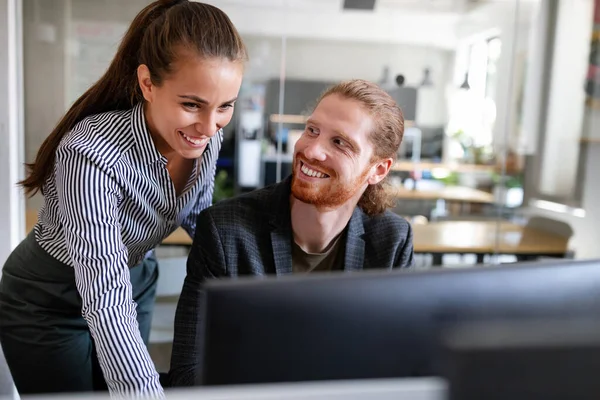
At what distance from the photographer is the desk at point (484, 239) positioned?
3.52 m

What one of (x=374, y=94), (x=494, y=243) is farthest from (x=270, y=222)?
(x=494, y=243)

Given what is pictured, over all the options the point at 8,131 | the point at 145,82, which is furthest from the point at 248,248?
the point at 8,131

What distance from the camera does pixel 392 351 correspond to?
25.5 inches

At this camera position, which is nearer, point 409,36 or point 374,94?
point 374,94

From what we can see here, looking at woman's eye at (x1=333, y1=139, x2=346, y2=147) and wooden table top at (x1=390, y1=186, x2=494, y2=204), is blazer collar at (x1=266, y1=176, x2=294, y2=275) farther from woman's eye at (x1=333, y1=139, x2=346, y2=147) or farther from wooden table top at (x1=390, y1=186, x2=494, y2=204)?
wooden table top at (x1=390, y1=186, x2=494, y2=204)

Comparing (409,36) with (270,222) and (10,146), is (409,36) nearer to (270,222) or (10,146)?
(10,146)

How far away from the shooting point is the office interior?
365cm

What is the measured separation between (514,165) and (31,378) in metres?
3.38

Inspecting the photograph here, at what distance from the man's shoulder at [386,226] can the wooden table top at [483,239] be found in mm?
1853

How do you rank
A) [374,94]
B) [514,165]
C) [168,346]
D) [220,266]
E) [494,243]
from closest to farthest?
[220,266]
[374,94]
[168,346]
[494,243]
[514,165]

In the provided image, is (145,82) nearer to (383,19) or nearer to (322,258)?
(322,258)

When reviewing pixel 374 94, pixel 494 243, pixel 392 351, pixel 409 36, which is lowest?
pixel 494 243

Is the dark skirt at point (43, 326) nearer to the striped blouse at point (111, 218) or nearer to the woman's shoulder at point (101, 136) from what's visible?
the striped blouse at point (111, 218)

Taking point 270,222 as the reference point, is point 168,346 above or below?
below
